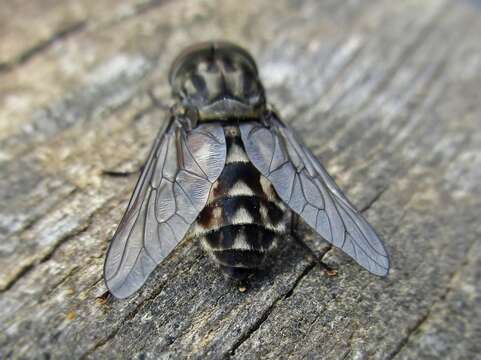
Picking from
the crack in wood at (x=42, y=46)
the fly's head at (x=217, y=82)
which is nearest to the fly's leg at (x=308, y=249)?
the fly's head at (x=217, y=82)

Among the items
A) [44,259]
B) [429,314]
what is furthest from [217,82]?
[429,314]

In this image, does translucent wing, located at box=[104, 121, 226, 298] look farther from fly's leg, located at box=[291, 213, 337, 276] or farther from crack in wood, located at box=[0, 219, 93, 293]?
fly's leg, located at box=[291, 213, 337, 276]

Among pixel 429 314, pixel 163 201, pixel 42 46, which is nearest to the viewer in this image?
pixel 429 314

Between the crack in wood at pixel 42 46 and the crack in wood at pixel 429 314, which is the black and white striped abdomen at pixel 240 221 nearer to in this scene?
the crack in wood at pixel 429 314

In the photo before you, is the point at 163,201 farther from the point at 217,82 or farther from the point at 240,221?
the point at 217,82

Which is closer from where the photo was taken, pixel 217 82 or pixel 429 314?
pixel 429 314

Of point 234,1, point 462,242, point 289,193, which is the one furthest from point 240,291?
point 234,1

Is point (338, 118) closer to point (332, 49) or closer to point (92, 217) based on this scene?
point (332, 49)

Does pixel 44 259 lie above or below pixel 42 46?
below
